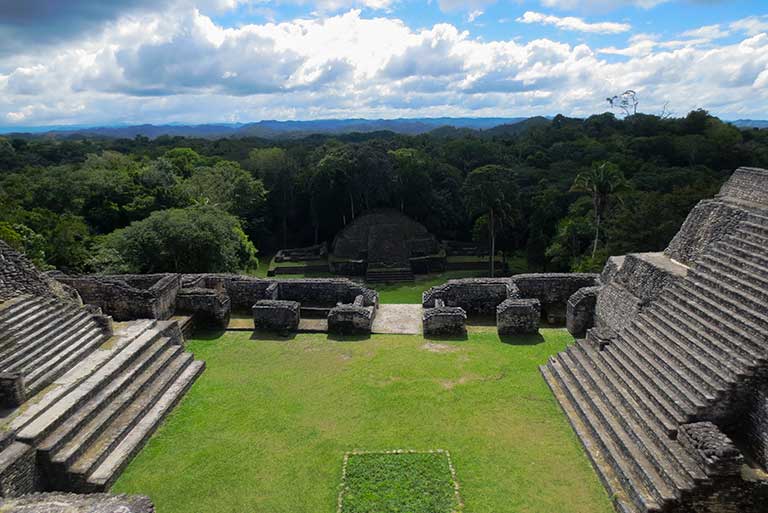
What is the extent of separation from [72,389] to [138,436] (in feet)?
5.06

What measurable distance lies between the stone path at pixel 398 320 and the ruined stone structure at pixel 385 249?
474 inches

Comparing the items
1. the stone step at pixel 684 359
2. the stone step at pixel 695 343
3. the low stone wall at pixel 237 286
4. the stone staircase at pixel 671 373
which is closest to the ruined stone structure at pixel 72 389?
the low stone wall at pixel 237 286

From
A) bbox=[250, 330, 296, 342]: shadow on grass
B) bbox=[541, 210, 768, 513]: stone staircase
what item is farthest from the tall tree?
bbox=[541, 210, 768, 513]: stone staircase

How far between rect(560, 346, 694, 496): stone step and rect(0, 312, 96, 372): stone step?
34.6 ft

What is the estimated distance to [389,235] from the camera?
32000 millimetres

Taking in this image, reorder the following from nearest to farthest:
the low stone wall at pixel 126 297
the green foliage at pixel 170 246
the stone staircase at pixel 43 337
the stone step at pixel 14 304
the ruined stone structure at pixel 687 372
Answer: the ruined stone structure at pixel 687 372, the stone staircase at pixel 43 337, the stone step at pixel 14 304, the low stone wall at pixel 126 297, the green foliage at pixel 170 246

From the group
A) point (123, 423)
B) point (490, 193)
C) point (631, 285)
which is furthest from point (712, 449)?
point (490, 193)

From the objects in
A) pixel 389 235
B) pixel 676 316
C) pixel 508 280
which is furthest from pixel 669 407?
pixel 389 235

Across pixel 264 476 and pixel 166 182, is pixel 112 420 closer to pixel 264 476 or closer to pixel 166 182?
pixel 264 476

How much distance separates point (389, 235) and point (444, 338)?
18.5 m

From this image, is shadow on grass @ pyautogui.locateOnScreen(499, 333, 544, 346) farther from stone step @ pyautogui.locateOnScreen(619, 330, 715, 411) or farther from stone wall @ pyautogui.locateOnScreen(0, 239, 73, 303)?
stone wall @ pyautogui.locateOnScreen(0, 239, 73, 303)

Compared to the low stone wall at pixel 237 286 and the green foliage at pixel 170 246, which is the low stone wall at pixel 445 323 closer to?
the low stone wall at pixel 237 286

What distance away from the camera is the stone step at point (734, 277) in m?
8.52

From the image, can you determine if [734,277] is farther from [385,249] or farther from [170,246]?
[385,249]
